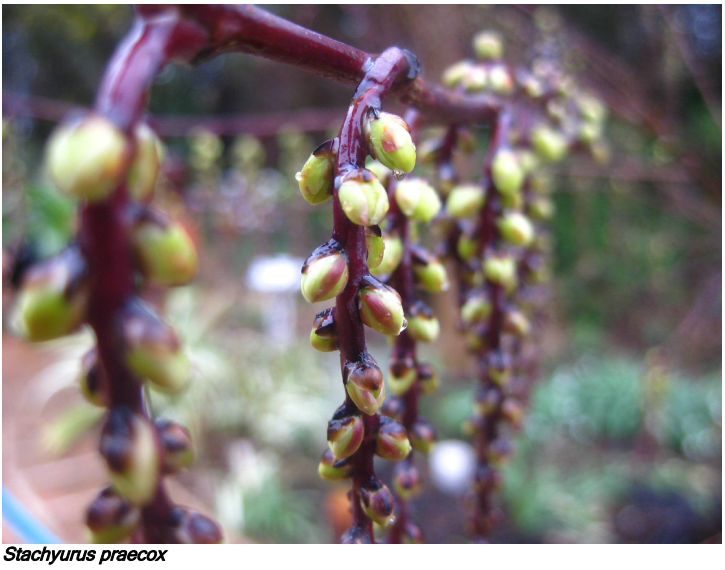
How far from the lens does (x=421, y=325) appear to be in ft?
1.01

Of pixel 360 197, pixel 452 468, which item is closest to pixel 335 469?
pixel 360 197

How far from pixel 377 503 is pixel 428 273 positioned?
13 cm

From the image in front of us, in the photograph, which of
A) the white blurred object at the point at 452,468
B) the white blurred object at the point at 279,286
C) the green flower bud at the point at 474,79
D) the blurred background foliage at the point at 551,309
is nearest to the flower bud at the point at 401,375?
the green flower bud at the point at 474,79

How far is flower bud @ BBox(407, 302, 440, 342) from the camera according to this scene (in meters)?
0.31

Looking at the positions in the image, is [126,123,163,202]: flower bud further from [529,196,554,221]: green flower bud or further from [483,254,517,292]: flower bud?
[529,196,554,221]: green flower bud

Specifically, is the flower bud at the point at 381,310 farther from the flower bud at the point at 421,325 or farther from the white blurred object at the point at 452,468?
the white blurred object at the point at 452,468

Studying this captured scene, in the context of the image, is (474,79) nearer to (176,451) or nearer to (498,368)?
(498,368)

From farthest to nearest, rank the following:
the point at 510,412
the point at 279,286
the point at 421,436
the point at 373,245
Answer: the point at 279,286 → the point at 510,412 → the point at 421,436 → the point at 373,245

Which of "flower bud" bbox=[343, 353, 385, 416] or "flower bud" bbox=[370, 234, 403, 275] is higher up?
"flower bud" bbox=[370, 234, 403, 275]

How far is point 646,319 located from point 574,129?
3.13 meters

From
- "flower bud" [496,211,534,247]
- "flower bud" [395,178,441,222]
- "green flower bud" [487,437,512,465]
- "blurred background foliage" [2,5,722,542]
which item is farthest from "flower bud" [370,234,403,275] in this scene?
"blurred background foliage" [2,5,722,542]

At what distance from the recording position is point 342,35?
2545 millimetres

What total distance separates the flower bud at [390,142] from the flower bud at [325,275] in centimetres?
4

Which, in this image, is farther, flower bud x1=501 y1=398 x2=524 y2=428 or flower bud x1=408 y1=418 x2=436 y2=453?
flower bud x1=501 y1=398 x2=524 y2=428
